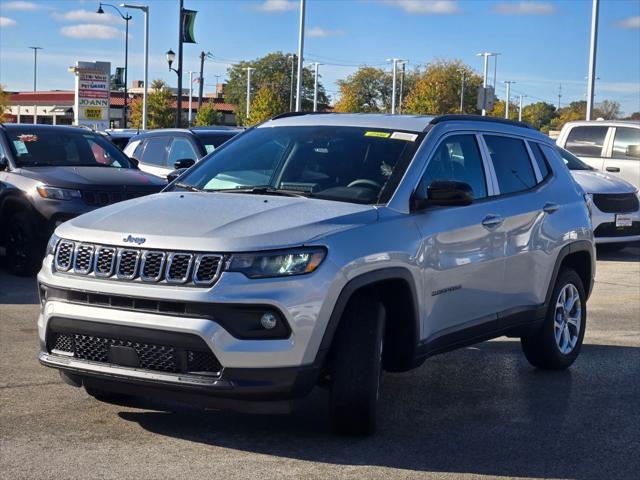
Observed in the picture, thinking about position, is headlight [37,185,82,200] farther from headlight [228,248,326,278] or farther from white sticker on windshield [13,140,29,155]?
headlight [228,248,326,278]

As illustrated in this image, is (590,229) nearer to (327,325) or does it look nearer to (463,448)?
(463,448)

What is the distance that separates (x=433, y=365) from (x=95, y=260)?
329cm

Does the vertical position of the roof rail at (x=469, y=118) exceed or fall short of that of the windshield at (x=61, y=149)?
it exceeds it

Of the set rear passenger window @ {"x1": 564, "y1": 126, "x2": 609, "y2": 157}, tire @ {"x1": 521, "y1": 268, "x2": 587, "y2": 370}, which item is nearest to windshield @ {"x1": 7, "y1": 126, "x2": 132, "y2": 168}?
tire @ {"x1": 521, "y1": 268, "x2": 587, "y2": 370}

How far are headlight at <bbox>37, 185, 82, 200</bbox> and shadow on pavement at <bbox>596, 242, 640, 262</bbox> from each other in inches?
319

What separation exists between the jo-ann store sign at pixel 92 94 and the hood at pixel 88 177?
96.1 feet

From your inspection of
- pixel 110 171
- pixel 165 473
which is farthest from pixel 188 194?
pixel 110 171

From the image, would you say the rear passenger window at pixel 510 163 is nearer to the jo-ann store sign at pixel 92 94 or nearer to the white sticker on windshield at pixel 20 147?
the white sticker on windshield at pixel 20 147

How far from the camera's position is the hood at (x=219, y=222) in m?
4.98

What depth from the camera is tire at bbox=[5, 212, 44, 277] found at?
11.6m

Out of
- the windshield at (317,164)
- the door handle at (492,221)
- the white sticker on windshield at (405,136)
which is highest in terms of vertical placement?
the white sticker on windshield at (405,136)

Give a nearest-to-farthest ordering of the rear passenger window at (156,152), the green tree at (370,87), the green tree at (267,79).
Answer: the rear passenger window at (156,152)
the green tree at (370,87)
the green tree at (267,79)

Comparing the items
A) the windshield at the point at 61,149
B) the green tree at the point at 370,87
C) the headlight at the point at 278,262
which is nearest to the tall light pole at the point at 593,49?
the windshield at the point at 61,149

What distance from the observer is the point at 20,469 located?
192 inches
